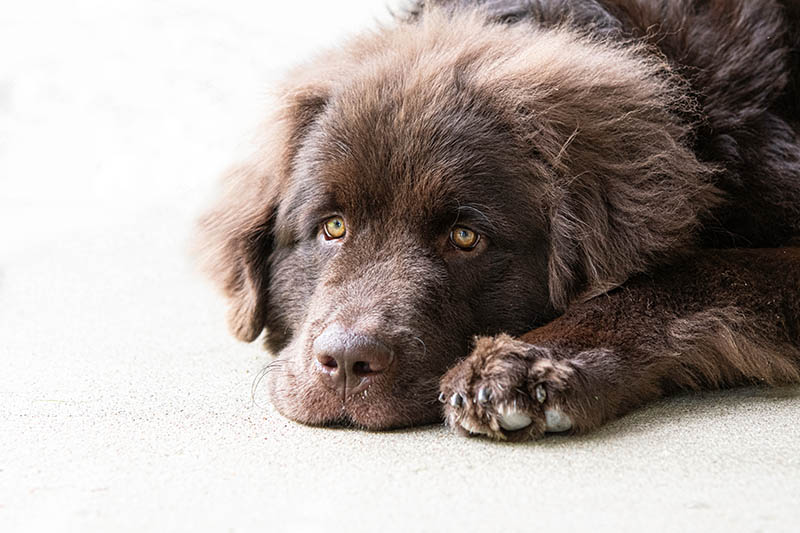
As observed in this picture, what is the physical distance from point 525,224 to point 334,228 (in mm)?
617

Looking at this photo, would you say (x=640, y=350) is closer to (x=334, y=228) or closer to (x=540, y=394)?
(x=540, y=394)

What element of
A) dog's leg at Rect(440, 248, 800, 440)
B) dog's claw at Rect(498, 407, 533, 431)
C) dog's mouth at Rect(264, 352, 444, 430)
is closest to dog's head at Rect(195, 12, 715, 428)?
dog's mouth at Rect(264, 352, 444, 430)

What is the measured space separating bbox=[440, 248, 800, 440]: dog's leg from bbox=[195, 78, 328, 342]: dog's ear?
105 cm

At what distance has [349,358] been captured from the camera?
8.52ft

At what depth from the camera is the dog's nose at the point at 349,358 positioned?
259 centimetres

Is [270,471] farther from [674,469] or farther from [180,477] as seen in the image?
[674,469]

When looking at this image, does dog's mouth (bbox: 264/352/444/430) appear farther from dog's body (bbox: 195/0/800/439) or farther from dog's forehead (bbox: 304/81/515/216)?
dog's forehead (bbox: 304/81/515/216)

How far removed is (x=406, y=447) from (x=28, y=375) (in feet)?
5.30

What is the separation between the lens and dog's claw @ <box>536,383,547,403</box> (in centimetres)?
249

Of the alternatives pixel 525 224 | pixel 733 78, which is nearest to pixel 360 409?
pixel 525 224

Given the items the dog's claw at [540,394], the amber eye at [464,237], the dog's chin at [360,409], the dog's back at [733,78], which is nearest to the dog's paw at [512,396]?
the dog's claw at [540,394]

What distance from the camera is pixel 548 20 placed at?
360 centimetres

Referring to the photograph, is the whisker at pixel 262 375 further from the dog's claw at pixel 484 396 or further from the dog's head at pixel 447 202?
the dog's claw at pixel 484 396

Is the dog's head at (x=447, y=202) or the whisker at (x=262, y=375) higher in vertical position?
the dog's head at (x=447, y=202)
